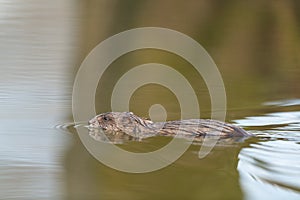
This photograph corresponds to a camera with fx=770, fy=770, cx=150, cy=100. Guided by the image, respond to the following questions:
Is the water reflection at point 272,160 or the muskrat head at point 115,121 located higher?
the muskrat head at point 115,121

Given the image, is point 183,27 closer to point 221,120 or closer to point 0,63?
point 0,63

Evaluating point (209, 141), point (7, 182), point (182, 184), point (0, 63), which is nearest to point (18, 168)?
point (7, 182)

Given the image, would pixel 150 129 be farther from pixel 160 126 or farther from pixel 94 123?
pixel 94 123

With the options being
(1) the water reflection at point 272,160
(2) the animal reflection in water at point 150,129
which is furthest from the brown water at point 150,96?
(2) the animal reflection in water at point 150,129

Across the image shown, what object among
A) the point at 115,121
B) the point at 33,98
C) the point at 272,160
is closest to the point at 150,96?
the point at 33,98

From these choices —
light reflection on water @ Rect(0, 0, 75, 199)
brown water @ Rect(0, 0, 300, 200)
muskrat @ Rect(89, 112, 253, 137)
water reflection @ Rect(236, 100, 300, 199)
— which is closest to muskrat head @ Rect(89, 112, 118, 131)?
muskrat @ Rect(89, 112, 253, 137)

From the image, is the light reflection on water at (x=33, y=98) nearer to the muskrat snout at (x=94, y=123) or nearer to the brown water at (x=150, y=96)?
the brown water at (x=150, y=96)

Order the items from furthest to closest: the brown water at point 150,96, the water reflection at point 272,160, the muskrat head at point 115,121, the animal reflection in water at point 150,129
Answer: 1. the muskrat head at point 115,121
2. the animal reflection in water at point 150,129
3. the brown water at point 150,96
4. the water reflection at point 272,160
